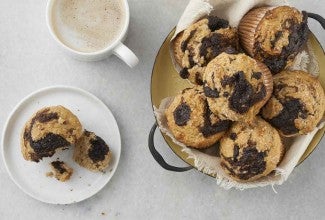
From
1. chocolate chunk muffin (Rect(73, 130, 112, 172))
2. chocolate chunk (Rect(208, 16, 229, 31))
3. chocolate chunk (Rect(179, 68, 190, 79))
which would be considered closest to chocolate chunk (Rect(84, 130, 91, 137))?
chocolate chunk muffin (Rect(73, 130, 112, 172))

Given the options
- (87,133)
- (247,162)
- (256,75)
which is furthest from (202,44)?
(87,133)

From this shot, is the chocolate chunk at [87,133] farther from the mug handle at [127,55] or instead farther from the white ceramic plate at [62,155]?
the mug handle at [127,55]

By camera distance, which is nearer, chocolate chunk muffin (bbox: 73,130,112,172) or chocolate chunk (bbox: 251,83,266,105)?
chocolate chunk (bbox: 251,83,266,105)

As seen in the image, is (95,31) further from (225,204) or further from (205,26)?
(225,204)

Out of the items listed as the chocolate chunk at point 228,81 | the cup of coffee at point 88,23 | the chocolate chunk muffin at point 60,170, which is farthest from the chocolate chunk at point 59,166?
the chocolate chunk at point 228,81

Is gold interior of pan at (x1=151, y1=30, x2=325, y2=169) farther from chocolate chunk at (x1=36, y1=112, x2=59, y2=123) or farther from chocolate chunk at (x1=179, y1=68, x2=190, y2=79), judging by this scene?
chocolate chunk at (x1=36, y1=112, x2=59, y2=123)

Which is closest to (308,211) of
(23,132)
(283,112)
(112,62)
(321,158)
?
(321,158)
